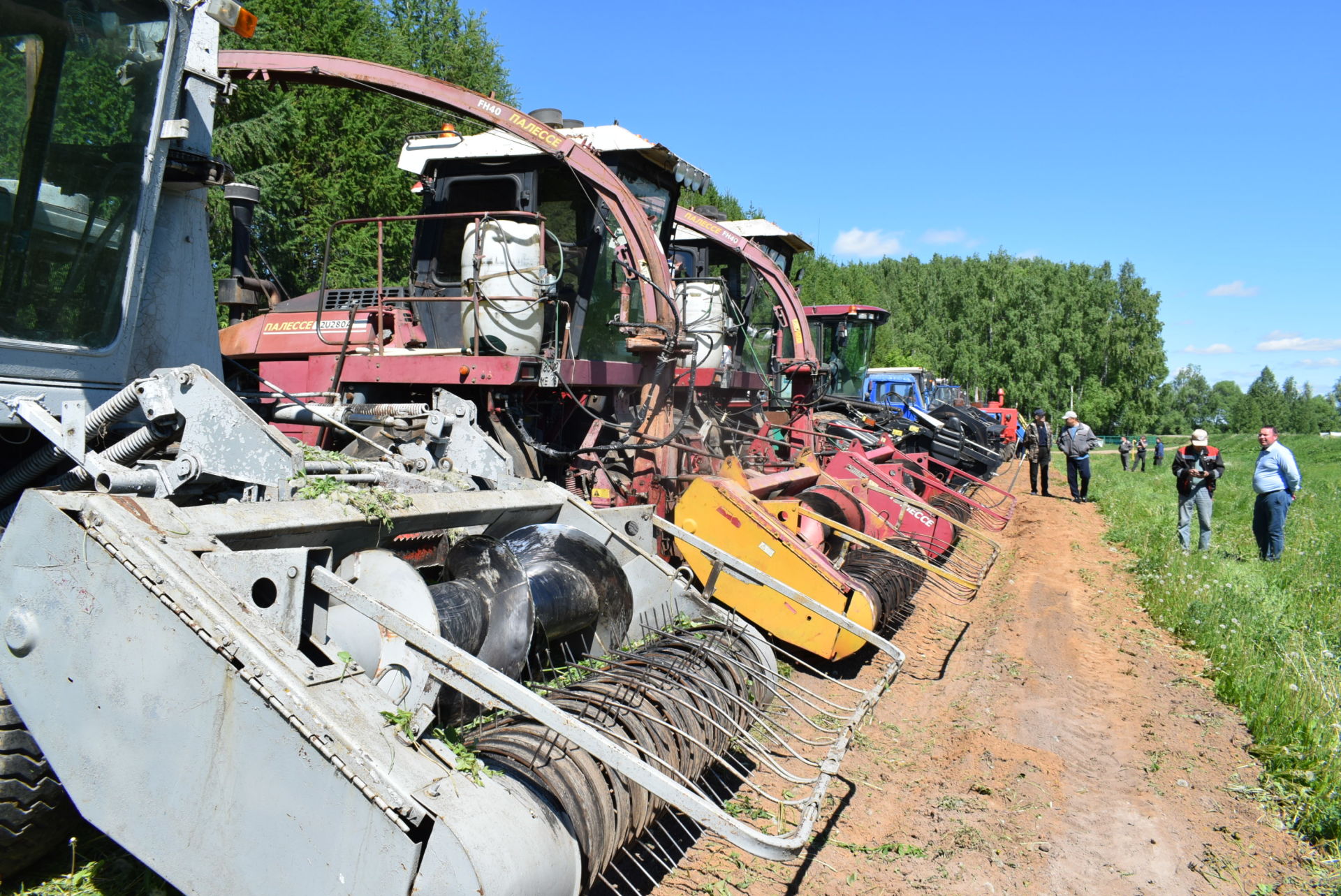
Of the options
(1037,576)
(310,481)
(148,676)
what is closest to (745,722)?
(310,481)

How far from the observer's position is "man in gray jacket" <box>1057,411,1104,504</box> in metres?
15.6

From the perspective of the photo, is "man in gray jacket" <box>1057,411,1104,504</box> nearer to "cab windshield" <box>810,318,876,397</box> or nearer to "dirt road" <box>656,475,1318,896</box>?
"cab windshield" <box>810,318,876,397</box>

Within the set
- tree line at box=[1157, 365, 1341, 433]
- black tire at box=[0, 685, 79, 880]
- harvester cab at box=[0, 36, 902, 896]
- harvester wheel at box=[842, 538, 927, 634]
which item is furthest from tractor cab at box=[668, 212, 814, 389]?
tree line at box=[1157, 365, 1341, 433]

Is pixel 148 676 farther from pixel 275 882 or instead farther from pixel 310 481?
pixel 310 481

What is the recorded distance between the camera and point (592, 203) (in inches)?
272

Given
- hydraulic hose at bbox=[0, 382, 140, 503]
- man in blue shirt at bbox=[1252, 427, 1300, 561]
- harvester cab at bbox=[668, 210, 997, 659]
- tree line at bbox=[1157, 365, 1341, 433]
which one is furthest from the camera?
tree line at bbox=[1157, 365, 1341, 433]

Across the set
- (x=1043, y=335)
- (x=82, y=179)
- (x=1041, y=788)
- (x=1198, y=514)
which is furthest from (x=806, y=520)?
(x=1043, y=335)

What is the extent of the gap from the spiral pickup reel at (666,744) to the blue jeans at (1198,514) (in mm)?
7633

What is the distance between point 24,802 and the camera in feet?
9.21

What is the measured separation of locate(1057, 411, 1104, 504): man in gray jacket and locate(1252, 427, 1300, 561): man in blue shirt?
16.6 feet

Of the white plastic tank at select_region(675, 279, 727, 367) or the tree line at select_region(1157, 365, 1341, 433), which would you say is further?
the tree line at select_region(1157, 365, 1341, 433)

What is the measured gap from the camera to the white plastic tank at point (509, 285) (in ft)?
20.4

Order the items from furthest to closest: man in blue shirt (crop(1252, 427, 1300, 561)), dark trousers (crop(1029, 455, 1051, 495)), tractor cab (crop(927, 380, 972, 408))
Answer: tractor cab (crop(927, 380, 972, 408)) → dark trousers (crop(1029, 455, 1051, 495)) → man in blue shirt (crop(1252, 427, 1300, 561))

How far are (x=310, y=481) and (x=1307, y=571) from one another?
962cm
